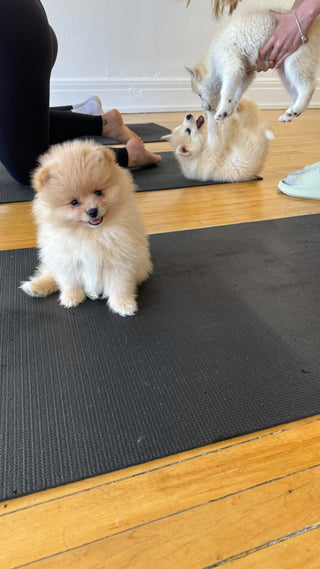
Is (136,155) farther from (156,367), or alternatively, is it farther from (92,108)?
(156,367)

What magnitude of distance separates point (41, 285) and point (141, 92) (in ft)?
12.6

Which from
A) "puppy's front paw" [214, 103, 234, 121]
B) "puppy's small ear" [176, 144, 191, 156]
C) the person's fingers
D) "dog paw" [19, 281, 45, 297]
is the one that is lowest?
"dog paw" [19, 281, 45, 297]

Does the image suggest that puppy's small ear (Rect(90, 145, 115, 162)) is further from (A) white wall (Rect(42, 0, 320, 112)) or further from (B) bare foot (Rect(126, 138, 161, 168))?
(A) white wall (Rect(42, 0, 320, 112))

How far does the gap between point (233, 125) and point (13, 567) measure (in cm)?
233

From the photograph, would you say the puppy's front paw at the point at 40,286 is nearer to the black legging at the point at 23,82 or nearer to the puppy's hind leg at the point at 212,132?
the black legging at the point at 23,82

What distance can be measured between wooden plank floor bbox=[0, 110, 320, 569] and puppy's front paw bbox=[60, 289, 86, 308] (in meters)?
0.61

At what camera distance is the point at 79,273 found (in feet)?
3.86

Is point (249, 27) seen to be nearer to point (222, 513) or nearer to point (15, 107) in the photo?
point (15, 107)

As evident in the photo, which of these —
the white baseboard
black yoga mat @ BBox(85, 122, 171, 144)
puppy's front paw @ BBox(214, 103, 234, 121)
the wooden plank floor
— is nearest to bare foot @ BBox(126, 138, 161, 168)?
black yoga mat @ BBox(85, 122, 171, 144)

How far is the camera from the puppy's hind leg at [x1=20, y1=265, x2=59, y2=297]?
1.27 metres

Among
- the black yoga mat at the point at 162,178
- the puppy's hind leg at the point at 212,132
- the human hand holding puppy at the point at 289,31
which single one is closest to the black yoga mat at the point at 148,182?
the black yoga mat at the point at 162,178

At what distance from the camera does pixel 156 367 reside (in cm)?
100

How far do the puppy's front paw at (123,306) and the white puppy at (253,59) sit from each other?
1.02 metres

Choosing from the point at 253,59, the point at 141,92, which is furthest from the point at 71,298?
the point at 141,92
